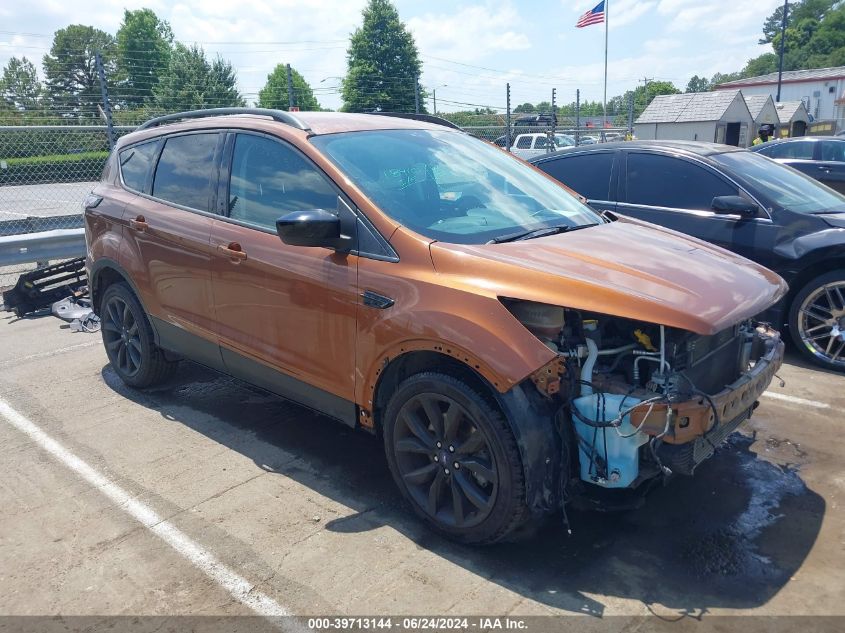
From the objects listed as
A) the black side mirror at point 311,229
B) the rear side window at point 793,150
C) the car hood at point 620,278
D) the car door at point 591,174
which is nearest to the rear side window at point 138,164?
the black side mirror at point 311,229

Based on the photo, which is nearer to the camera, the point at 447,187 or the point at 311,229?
the point at 311,229

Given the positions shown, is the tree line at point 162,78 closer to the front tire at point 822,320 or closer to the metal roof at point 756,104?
the front tire at point 822,320

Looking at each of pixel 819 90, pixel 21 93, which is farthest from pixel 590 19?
pixel 819 90

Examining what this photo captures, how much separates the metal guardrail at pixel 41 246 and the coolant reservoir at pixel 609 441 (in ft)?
21.9

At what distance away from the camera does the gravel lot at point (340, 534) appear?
275 centimetres

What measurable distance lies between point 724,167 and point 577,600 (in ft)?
13.9

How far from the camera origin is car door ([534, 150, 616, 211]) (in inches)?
247

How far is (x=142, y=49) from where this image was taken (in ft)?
208

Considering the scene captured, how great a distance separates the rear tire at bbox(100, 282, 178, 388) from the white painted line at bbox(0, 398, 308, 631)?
74 cm

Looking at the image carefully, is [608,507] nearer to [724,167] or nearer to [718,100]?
[724,167]

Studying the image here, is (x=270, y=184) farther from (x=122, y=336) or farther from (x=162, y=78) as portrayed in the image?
(x=162, y=78)

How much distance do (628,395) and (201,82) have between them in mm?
29789

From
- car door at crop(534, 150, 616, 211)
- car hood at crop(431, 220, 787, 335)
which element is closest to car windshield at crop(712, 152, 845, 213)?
car door at crop(534, 150, 616, 211)

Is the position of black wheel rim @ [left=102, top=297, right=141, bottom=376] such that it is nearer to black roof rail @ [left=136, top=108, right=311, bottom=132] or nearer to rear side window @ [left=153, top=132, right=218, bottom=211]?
rear side window @ [left=153, top=132, right=218, bottom=211]
